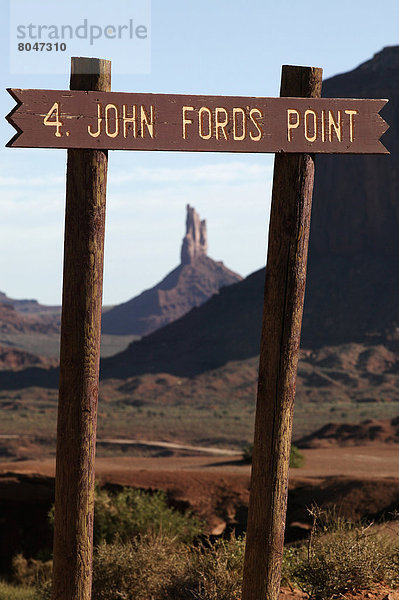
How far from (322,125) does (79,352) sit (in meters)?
2.75

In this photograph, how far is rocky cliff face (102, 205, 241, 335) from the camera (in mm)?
157875

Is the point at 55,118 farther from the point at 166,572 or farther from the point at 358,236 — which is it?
the point at 358,236

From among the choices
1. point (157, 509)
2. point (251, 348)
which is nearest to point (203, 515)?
point (157, 509)

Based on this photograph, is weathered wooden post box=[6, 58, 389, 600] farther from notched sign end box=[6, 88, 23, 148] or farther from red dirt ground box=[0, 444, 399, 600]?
red dirt ground box=[0, 444, 399, 600]

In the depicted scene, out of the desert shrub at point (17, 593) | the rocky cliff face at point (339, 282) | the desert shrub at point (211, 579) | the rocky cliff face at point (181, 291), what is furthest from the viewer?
the rocky cliff face at point (181, 291)

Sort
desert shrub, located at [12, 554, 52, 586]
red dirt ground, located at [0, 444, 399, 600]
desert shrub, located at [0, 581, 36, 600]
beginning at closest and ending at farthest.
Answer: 1. desert shrub, located at [0, 581, 36, 600]
2. desert shrub, located at [12, 554, 52, 586]
3. red dirt ground, located at [0, 444, 399, 600]

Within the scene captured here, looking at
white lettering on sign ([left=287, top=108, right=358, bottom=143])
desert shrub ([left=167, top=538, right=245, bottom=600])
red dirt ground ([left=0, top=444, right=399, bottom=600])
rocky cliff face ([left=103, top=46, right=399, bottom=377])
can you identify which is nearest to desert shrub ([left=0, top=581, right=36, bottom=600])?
desert shrub ([left=167, top=538, right=245, bottom=600])

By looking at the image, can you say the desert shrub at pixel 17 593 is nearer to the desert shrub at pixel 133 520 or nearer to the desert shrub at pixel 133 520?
the desert shrub at pixel 133 520

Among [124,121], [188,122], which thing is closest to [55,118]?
[124,121]

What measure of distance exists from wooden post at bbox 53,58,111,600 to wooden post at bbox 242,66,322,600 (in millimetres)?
1402

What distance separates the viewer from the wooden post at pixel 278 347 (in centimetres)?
614

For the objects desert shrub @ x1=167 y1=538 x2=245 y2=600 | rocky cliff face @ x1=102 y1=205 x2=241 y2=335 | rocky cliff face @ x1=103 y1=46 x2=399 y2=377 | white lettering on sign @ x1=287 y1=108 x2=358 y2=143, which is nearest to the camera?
white lettering on sign @ x1=287 y1=108 x2=358 y2=143

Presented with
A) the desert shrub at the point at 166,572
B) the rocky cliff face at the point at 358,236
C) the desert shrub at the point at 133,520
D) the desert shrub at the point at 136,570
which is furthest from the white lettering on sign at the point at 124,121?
→ the rocky cliff face at the point at 358,236

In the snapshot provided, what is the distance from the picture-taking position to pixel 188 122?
231 inches
